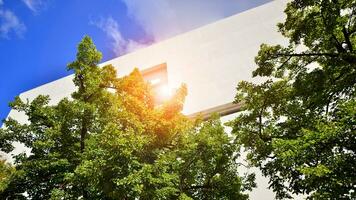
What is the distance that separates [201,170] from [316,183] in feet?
11.8

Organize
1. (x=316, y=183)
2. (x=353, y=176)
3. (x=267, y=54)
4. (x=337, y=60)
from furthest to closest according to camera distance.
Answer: (x=267, y=54), (x=337, y=60), (x=316, y=183), (x=353, y=176)

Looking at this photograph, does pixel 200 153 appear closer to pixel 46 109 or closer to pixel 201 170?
pixel 201 170

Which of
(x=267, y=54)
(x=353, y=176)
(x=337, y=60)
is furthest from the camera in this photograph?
(x=267, y=54)

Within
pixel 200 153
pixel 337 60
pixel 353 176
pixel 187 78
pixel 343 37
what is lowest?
pixel 353 176

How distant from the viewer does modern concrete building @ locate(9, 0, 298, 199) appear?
60.3 ft

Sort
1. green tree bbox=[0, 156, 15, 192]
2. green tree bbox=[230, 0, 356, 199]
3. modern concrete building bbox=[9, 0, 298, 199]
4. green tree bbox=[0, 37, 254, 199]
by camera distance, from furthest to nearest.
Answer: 1. modern concrete building bbox=[9, 0, 298, 199]
2. green tree bbox=[0, 156, 15, 192]
3. green tree bbox=[0, 37, 254, 199]
4. green tree bbox=[230, 0, 356, 199]

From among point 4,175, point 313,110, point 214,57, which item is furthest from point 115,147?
point 214,57

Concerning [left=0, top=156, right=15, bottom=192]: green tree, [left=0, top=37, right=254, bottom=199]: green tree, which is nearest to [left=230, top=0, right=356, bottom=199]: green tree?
[left=0, top=37, right=254, bottom=199]: green tree

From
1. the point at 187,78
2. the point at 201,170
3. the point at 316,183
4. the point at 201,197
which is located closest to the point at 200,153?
the point at 201,170

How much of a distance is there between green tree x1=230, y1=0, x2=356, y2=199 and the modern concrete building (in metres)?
7.79

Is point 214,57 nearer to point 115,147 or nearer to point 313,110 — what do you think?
point 313,110

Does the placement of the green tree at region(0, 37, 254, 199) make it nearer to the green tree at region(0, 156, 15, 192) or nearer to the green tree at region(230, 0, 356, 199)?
the green tree at region(0, 156, 15, 192)

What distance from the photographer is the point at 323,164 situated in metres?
7.10

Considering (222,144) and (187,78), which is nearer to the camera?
(222,144)
